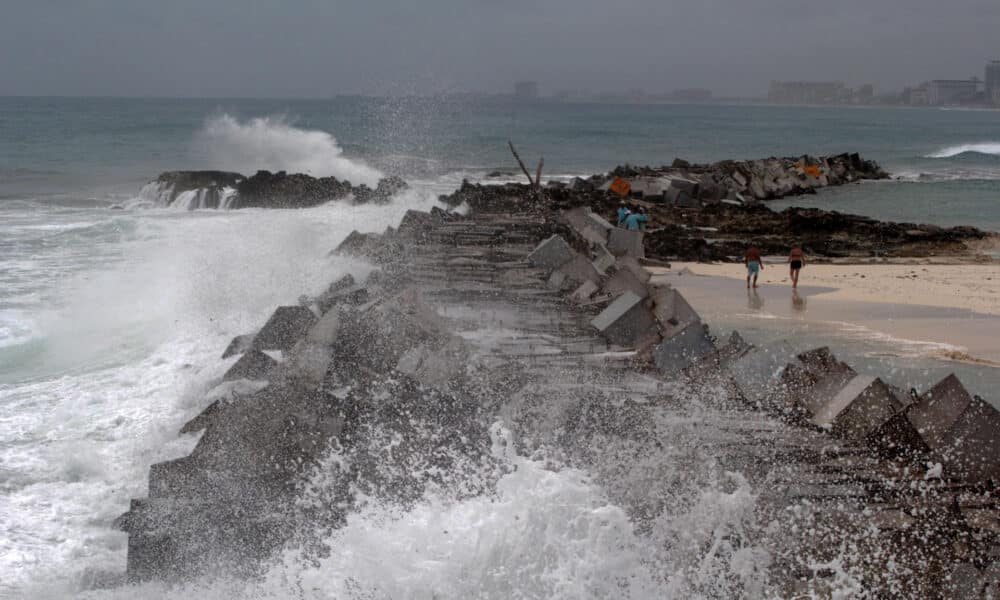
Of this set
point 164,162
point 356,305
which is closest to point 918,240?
point 356,305

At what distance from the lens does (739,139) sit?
74688 millimetres

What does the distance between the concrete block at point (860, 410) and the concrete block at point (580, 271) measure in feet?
14.3

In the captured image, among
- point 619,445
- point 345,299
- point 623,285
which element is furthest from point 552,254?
point 619,445

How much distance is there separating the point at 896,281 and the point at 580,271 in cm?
665

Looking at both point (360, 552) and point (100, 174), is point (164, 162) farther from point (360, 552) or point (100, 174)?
point (360, 552)

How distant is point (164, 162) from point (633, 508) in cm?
4297

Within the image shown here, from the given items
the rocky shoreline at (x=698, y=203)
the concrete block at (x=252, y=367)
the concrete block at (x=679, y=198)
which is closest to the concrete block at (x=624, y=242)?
the rocky shoreline at (x=698, y=203)

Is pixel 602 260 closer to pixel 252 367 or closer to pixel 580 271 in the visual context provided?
pixel 580 271

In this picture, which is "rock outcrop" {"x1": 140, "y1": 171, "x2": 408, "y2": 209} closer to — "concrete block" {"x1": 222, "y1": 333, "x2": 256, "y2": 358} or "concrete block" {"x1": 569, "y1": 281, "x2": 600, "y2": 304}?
"concrete block" {"x1": 569, "y1": 281, "x2": 600, "y2": 304}

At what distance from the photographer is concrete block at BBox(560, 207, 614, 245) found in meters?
15.1

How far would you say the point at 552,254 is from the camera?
12.0 meters

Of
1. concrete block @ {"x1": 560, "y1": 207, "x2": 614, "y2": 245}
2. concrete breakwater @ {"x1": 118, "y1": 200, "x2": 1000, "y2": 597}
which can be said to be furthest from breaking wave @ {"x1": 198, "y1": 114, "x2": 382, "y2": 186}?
concrete breakwater @ {"x1": 118, "y1": 200, "x2": 1000, "y2": 597}

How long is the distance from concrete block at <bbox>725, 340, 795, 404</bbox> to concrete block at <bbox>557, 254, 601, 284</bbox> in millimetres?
3090

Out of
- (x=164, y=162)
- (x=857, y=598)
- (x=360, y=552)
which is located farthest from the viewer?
(x=164, y=162)
